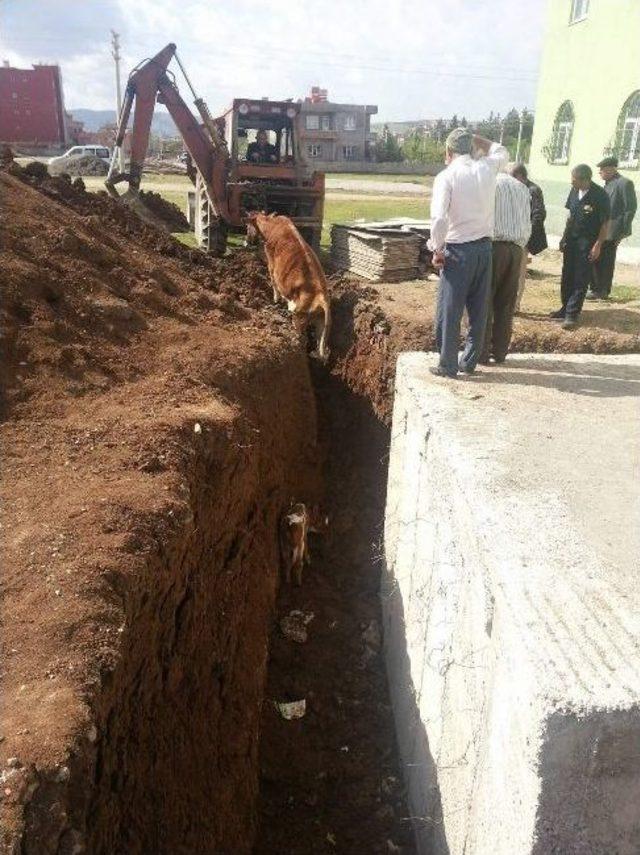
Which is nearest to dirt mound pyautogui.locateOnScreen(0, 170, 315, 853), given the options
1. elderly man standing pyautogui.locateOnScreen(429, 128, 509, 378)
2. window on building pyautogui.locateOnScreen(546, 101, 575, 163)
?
elderly man standing pyautogui.locateOnScreen(429, 128, 509, 378)

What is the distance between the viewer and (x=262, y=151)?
12.6 metres

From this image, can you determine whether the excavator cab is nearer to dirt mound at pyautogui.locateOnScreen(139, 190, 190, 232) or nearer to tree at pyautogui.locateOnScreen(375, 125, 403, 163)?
dirt mound at pyautogui.locateOnScreen(139, 190, 190, 232)

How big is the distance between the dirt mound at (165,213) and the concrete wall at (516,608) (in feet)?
32.2

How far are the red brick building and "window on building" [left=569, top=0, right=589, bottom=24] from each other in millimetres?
29410

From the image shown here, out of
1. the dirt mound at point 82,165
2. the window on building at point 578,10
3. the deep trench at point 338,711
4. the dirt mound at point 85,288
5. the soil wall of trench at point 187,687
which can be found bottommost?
the deep trench at point 338,711

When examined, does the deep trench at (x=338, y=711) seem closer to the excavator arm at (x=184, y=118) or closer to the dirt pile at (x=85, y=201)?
the dirt pile at (x=85, y=201)

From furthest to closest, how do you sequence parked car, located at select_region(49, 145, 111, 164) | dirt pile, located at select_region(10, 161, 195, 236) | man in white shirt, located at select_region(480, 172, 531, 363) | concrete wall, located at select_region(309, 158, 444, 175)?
concrete wall, located at select_region(309, 158, 444, 175)
parked car, located at select_region(49, 145, 111, 164)
dirt pile, located at select_region(10, 161, 195, 236)
man in white shirt, located at select_region(480, 172, 531, 363)

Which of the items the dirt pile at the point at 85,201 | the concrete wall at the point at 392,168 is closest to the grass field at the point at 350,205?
the dirt pile at the point at 85,201

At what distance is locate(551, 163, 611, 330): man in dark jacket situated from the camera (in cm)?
771

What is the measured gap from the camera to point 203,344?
668 cm

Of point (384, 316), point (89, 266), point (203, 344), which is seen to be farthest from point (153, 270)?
point (384, 316)

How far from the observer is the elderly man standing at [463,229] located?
4965 mm

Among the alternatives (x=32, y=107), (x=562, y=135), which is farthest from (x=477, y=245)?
(x=32, y=107)

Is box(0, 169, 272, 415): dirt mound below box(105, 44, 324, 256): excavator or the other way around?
below
